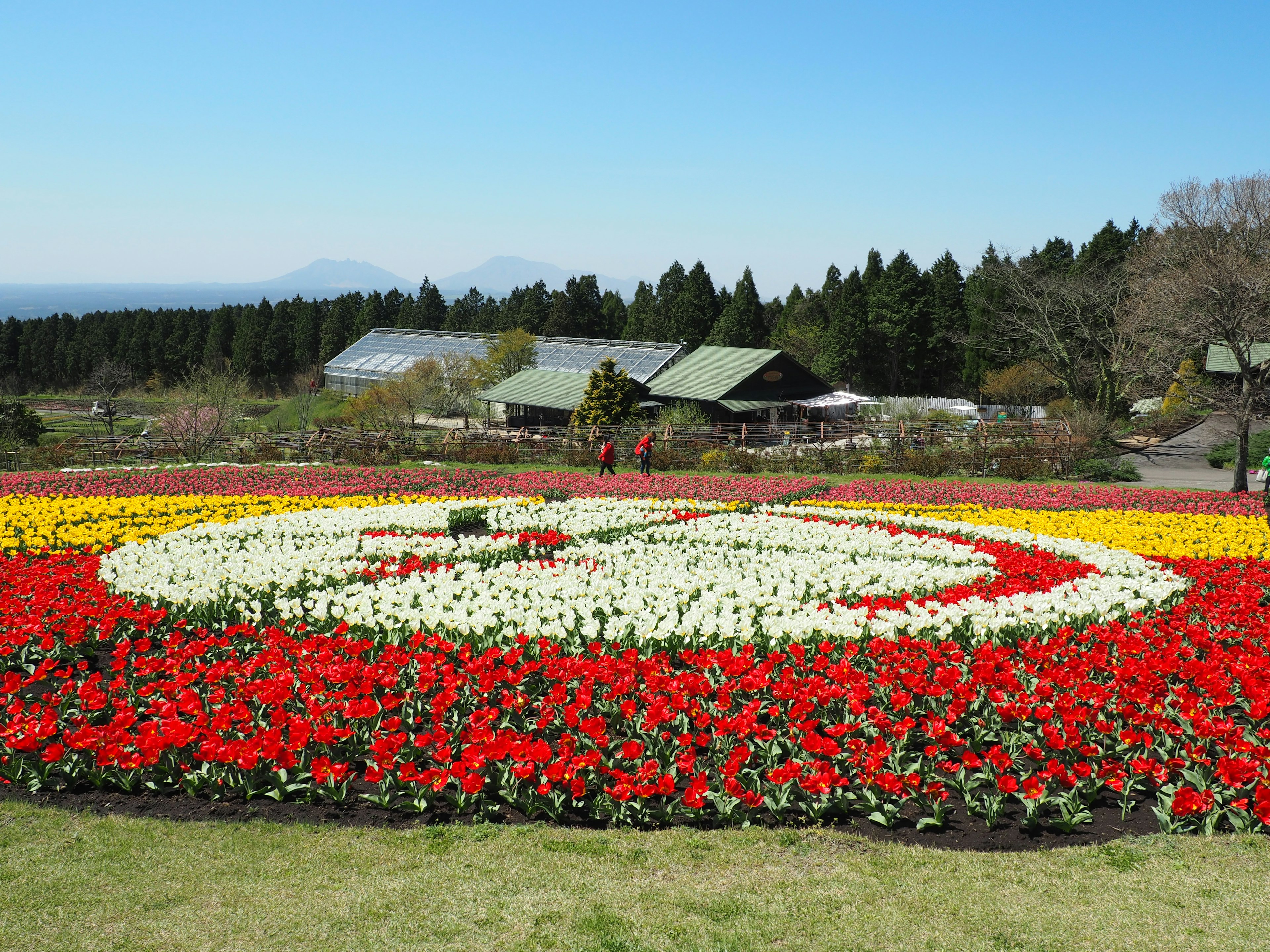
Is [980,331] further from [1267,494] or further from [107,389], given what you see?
[107,389]

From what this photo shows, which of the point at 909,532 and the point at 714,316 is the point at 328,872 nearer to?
the point at 909,532

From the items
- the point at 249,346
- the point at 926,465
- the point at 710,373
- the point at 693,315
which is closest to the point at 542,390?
the point at 710,373

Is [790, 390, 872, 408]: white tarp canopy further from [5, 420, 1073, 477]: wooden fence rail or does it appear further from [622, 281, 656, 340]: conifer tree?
[622, 281, 656, 340]: conifer tree

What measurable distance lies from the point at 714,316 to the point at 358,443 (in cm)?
4968

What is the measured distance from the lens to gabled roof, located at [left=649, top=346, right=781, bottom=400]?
4953 cm

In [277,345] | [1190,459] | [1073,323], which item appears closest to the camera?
[1190,459]

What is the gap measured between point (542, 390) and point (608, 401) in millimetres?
9876

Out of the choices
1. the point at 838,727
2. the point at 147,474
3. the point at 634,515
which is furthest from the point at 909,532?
the point at 147,474

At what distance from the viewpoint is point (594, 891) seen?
4.32m

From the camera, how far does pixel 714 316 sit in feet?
244

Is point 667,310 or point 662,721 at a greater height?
point 667,310

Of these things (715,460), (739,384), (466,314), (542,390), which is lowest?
(715,460)

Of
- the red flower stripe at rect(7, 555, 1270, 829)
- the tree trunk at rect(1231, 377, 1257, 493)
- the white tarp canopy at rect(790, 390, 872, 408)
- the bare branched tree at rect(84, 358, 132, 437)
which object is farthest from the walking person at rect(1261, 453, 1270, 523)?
the bare branched tree at rect(84, 358, 132, 437)

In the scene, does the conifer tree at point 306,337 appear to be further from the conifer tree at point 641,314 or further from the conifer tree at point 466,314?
the conifer tree at point 641,314
